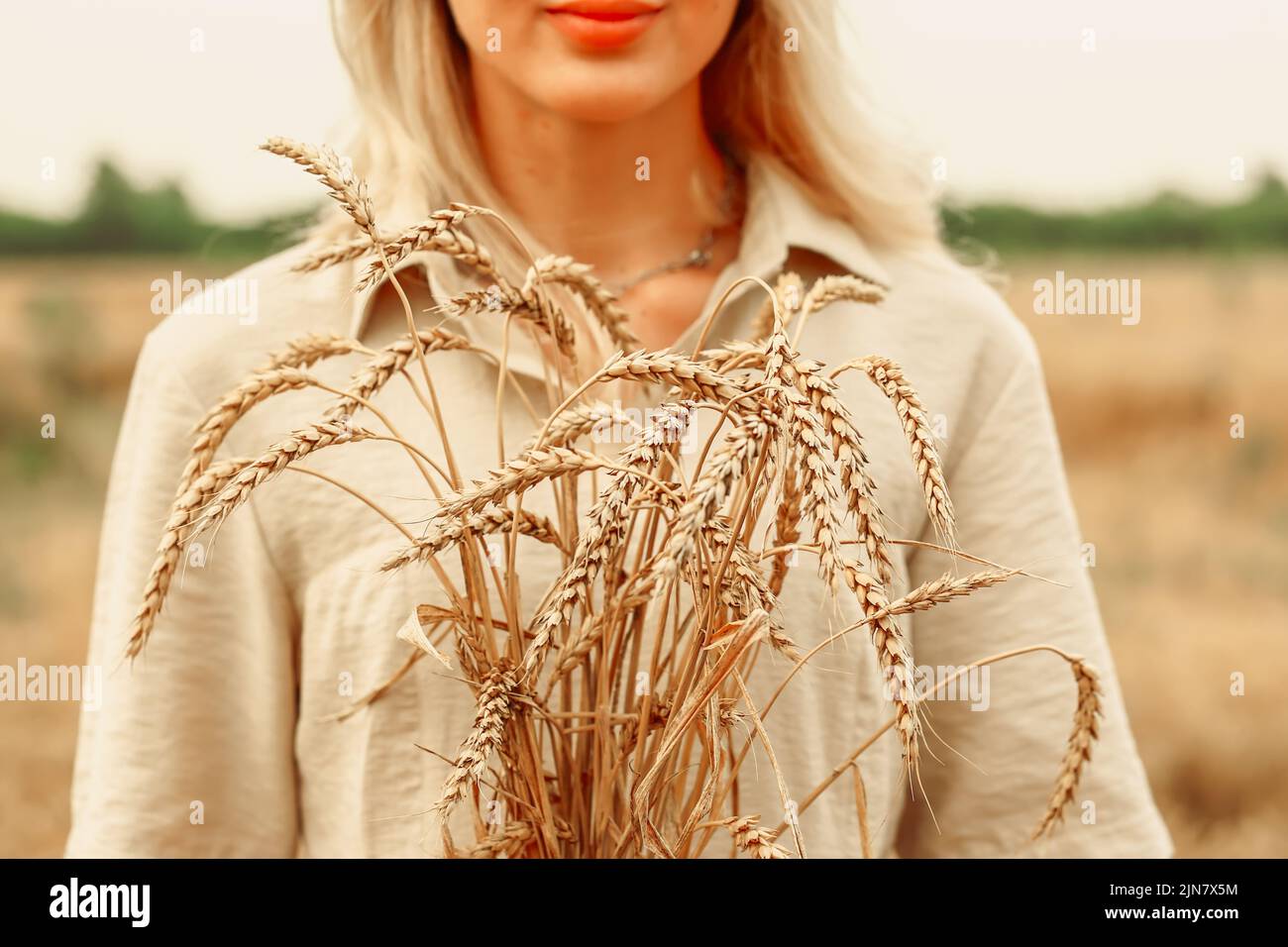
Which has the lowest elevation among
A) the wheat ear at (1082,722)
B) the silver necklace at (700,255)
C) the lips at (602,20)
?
the wheat ear at (1082,722)

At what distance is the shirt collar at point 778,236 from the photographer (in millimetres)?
1029

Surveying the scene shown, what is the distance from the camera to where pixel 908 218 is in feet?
3.81

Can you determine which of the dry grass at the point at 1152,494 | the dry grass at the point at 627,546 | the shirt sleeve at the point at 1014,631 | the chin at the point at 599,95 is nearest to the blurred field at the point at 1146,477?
the dry grass at the point at 1152,494

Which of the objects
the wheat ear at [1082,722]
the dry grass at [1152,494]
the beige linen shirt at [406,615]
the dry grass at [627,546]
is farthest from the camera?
the dry grass at [1152,494]

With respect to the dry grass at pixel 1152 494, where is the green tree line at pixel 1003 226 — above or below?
above

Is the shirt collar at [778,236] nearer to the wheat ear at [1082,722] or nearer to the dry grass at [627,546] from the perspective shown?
the dry grass at [627,546]

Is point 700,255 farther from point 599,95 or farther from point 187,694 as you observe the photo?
point 187,694

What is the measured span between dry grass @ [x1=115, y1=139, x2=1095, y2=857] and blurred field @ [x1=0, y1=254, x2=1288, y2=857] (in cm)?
337

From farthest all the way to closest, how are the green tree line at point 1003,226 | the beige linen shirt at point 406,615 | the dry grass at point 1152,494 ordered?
1. the green tree line at point 1003,226
2. the dry grass at point 1152,494
3. the beige linen shirt at point 406,615

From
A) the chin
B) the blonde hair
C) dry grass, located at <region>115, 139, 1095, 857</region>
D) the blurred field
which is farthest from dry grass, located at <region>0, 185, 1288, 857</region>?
dry grass, located at <region>115, 139, 1095, 857</region>

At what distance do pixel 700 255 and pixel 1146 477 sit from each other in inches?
180

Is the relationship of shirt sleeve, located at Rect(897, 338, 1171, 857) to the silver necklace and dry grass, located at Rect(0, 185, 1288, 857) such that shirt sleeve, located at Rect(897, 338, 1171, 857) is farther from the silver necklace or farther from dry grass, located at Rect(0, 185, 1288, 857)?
dry grass, located at Rect(0, 185, 1288, 857)

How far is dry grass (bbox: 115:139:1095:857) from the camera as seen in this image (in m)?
0.51
